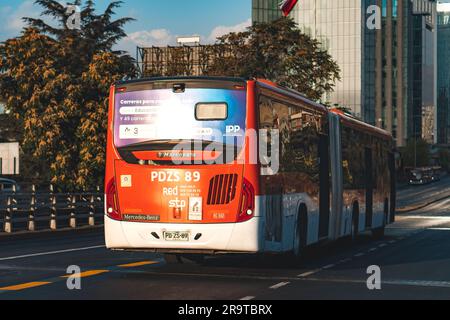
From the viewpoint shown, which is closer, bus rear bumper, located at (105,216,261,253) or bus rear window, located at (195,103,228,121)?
bus rear bumper, located at (105,216,261,253)

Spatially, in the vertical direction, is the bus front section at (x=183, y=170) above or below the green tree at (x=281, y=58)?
below

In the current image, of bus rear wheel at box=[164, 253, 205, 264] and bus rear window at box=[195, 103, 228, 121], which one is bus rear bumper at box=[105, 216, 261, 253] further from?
bus rear wheel at box=[164, 253, 205, 264]

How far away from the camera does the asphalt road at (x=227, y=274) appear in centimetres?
1219

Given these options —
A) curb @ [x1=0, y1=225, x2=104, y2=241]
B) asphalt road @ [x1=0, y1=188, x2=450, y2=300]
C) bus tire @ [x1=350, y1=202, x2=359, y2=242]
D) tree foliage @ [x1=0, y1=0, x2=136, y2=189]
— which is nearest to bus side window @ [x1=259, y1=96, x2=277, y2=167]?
asphalt road @ [x1=0, y1=188, x2=450, y2=300]

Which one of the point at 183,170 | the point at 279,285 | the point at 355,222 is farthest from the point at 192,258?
the point at 355,222

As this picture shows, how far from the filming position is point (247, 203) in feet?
46.8

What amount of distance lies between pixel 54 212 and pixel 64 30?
32980 millimetres

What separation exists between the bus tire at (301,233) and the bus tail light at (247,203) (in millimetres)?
2614

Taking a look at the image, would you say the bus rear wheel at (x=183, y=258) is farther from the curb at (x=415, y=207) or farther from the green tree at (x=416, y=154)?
the green tree at (x=416, y=154)

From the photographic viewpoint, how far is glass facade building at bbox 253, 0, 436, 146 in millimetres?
157625

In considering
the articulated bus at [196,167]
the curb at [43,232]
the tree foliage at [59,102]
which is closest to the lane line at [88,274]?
the articulated bus at [196,167]

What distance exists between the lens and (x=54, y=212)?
29250 millimetres

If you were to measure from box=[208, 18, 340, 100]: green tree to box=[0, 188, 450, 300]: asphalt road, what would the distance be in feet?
87.7
